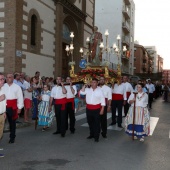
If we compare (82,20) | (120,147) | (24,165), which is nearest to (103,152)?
(120,147)

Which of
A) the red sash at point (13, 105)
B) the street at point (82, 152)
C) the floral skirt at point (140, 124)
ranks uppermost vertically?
the red sash at point (13, 105)

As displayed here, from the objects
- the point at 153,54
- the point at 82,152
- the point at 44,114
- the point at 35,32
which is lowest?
the point at 82,152

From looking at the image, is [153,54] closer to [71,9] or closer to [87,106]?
[71,9]

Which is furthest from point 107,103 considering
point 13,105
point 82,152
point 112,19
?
point 112,19

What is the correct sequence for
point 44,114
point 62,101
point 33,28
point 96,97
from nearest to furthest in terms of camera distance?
1. point 96,97
2. point 62,101
3. point 44,114
4. point 33,28

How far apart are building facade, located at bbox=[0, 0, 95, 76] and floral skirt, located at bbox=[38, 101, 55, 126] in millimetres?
6077

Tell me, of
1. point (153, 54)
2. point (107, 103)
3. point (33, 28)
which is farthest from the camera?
point (153, 54)

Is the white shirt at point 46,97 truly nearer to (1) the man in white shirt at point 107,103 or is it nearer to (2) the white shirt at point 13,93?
(1) the man in white shirt at point 107,103

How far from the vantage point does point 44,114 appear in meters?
9.91

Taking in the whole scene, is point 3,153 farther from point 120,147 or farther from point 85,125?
point 85,125

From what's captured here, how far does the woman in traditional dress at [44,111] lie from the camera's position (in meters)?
9.82

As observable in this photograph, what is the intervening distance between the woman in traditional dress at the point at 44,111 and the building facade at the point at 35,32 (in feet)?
19.2

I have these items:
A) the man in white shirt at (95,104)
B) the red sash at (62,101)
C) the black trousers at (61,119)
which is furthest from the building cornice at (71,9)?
the man in white shirt at (95,104)

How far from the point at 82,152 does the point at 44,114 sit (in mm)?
3331
